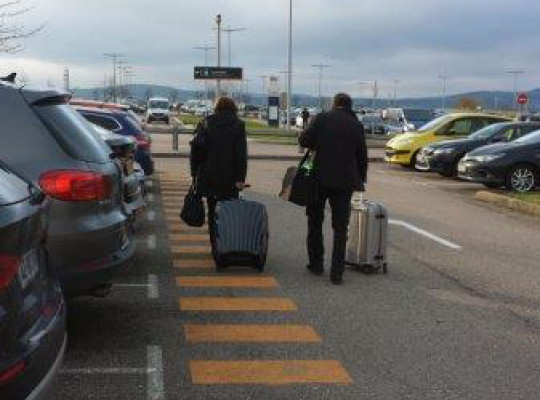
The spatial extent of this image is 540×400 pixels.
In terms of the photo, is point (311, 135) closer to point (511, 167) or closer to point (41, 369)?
point (41, 369)

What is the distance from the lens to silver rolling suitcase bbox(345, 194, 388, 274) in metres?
9.12

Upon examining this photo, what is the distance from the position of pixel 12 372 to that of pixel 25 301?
34 centimetres

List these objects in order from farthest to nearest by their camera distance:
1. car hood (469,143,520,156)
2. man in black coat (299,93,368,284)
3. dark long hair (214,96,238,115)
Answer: car hood (469,143,520,156) < dark long hair (214,96,238,115) < man in black coat (299,93,368,284)

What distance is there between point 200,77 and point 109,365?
4951 cm

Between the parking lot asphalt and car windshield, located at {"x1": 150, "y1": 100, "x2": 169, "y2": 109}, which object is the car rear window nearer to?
the parking lot asphalt

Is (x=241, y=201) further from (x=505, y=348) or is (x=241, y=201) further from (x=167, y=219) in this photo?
(x=167, y=219)

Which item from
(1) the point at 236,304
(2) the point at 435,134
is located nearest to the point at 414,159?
(2) the point at 435,134

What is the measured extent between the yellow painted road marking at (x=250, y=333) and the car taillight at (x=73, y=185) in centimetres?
125

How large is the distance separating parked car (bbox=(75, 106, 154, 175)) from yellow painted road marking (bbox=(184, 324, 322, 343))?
8.18 m

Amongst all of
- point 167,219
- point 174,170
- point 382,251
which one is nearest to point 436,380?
point 382,251

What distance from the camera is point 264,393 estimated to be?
524cm

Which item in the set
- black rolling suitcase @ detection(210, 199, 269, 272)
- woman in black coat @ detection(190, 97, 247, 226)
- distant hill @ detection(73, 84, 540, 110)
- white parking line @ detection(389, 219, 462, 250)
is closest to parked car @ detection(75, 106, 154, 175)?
white parking line @ detection(389, 219, 462, 250)

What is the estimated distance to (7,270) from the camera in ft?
10.7

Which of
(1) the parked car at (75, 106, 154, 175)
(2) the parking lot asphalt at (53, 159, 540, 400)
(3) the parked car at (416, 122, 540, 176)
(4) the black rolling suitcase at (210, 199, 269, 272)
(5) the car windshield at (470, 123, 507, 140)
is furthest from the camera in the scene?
(5) the car windshield at (470, 123, 507, 140)
